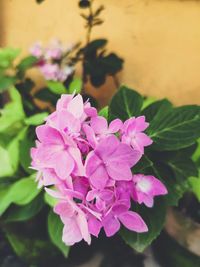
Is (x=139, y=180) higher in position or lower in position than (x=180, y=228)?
higher

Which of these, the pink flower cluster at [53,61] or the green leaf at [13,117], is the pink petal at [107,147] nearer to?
the green leaf at [13,117]

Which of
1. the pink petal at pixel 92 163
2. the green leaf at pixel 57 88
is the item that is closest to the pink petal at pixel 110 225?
the pink petal at pixel 92 163

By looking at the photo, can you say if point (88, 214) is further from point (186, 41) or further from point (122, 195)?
point (186, 41)

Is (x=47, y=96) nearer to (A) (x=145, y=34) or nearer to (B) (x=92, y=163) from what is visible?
(A) (x=145, y=34)

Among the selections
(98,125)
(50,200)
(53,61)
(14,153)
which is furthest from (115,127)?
(53,61)

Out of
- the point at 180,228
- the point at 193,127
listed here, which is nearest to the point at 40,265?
the point at 180,228

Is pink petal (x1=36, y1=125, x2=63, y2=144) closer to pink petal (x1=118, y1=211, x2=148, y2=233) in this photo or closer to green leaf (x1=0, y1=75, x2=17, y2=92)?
pink petal (x1=118, y1=211, x2=148, y2=233)
